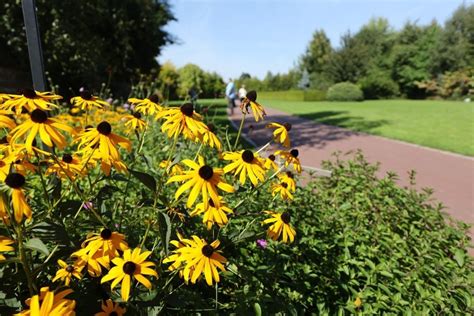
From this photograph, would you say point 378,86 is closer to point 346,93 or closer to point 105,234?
point 346,93

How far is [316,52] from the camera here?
55.5 meters

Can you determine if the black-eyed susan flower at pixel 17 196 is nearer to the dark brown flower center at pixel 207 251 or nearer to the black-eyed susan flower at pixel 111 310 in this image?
the black-eyed susan flower at pixel 111 310

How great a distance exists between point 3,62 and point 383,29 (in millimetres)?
52813

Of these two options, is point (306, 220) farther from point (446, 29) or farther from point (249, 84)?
point (249, 84)

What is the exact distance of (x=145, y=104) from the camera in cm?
Result: 172

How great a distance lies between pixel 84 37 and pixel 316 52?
47.7 metres

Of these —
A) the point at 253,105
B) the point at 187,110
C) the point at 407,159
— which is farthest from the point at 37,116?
the point at 407,159

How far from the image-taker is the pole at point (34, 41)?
2.16m

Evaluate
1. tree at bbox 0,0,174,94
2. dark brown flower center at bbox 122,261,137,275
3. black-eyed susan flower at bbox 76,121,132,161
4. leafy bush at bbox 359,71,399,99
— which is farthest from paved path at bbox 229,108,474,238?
leafy bush at bbox 359,71,399,99

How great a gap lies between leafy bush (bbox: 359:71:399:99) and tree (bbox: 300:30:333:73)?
14.2m

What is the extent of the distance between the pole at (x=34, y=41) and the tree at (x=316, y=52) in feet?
183

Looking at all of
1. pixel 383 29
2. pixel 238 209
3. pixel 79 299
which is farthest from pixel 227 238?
pixel 383 29

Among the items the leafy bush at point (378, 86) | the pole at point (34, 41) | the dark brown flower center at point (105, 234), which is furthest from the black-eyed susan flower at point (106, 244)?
the leafy bush at point (378, 86)

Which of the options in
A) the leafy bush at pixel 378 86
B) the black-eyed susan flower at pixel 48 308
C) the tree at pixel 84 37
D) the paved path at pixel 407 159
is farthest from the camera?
the leafy bush at pixel 378 86
